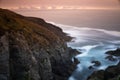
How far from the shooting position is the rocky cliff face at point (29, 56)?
3988 cm

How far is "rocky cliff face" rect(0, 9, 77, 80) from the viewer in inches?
1570

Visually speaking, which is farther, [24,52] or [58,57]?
[58,57]

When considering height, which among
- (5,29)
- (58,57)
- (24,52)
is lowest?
(58,57)

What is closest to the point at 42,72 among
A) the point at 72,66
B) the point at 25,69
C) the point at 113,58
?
the point at 25,69

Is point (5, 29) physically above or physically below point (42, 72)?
above

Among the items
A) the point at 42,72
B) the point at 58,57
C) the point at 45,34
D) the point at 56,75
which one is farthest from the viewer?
the point at 45,34

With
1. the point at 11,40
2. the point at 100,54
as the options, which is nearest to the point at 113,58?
the point at 100,54

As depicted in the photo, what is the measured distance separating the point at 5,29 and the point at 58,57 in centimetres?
1468

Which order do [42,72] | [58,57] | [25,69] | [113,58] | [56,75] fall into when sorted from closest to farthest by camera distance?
[25,69], [42,72], [56,75], [58,57], [113,58]

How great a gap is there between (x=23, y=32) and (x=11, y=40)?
6.06m

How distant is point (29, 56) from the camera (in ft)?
140

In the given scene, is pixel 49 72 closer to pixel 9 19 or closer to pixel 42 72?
pixel 42 72

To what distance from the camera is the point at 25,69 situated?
4081 cm

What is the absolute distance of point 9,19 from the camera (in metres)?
49.9
